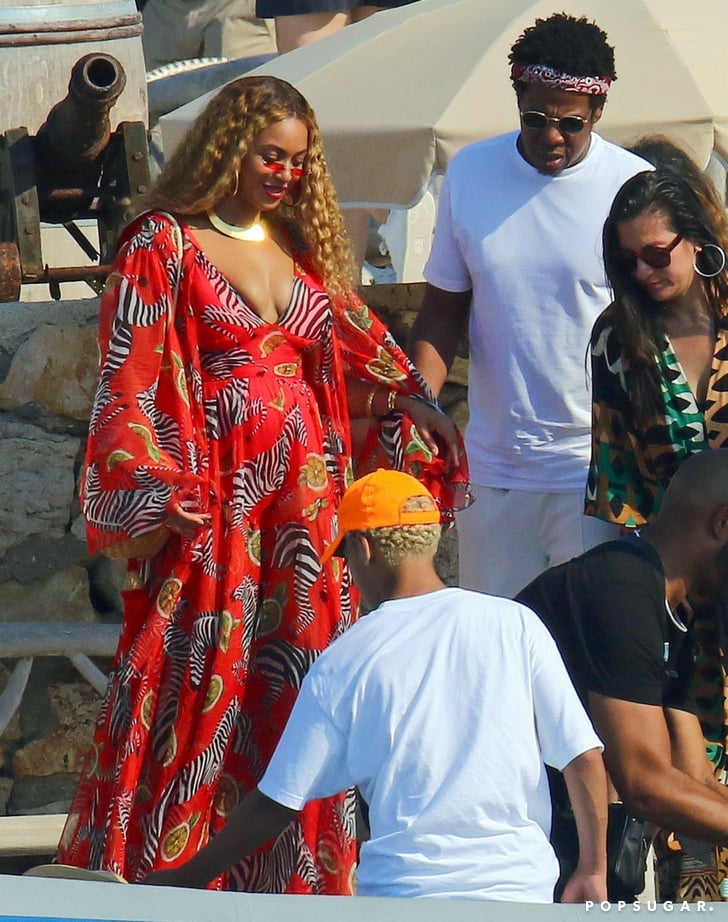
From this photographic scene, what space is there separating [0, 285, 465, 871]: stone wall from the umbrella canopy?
1.42 ft

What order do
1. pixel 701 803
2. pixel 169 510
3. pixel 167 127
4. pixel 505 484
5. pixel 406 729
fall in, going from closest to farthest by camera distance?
1. pixel 406 729
2. pixel 701 803
3. pixel 169 510
4. pixel 505 484
5. pixel 167 127

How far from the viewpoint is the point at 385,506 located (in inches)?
118

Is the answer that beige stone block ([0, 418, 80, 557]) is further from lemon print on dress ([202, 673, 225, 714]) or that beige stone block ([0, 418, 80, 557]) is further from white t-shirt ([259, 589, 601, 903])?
white t-shirt ([259, 589, 601, 903])

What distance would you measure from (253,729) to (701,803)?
1.04 meters

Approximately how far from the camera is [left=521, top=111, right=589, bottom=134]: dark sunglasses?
4.20 metres

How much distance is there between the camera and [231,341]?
388 cm

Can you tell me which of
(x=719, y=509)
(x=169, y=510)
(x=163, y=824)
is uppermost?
(x=719, y=509)

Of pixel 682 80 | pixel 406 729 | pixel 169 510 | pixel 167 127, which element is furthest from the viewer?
pixel 167 127

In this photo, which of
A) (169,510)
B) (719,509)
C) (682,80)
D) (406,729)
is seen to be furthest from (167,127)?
(406,729)

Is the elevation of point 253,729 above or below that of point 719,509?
below

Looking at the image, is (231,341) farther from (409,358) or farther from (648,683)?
(648,683)

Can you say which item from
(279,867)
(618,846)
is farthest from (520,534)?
(618,846)

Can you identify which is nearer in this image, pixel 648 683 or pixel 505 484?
pixel 648 683

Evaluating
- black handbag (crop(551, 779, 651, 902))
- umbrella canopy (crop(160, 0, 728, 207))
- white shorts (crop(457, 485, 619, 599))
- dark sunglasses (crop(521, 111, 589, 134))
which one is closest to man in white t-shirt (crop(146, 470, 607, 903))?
black handbag (crop(551, 779, 651, 902))
